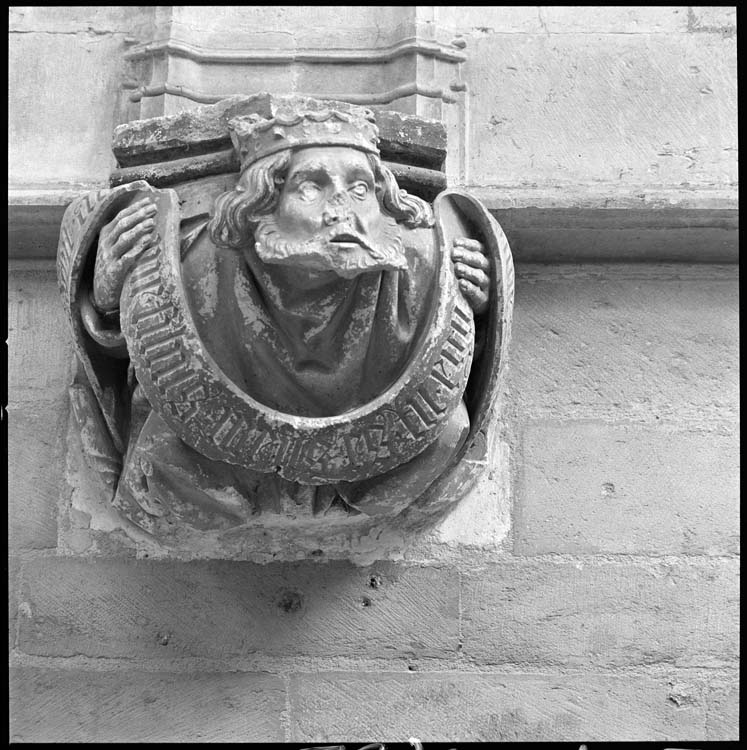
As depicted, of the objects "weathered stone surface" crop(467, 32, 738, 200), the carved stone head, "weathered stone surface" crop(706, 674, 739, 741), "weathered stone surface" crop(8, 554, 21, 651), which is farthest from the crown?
"weathered stone surface" crop(706, 674, 739, 741)

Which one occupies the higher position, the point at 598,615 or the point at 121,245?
the point at 121,245

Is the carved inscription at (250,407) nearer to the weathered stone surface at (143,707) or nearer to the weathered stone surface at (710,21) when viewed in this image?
the weathered stone surface at (143,707)

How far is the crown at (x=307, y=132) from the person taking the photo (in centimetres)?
197

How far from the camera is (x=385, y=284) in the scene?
204 centimetres

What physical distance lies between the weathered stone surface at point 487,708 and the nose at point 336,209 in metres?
0.97

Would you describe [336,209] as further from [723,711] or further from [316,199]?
[723,711]

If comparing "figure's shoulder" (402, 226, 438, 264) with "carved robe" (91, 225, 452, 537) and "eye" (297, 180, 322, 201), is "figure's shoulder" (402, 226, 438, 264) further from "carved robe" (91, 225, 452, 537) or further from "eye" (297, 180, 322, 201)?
"eye" (297, 180, 322, 201)

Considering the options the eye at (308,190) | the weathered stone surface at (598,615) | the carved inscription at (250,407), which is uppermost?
the eye at (308,190)

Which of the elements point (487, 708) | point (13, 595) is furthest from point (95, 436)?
point (487, 708)

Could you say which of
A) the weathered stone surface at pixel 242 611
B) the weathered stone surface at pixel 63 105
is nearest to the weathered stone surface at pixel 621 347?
the weathered stone surface at pixel 242 611

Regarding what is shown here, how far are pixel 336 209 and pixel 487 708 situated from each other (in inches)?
41.8

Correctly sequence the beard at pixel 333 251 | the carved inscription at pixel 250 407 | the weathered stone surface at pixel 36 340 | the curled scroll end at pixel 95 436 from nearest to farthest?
the beard at pixel 333 251 < the carved inscription at pixel 250 407 < the curled scroll end at pixel 95 436 < the weathered stone surface at pixel 36 340

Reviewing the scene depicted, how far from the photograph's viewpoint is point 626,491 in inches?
99.9

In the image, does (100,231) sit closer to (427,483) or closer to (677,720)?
(427,483)
